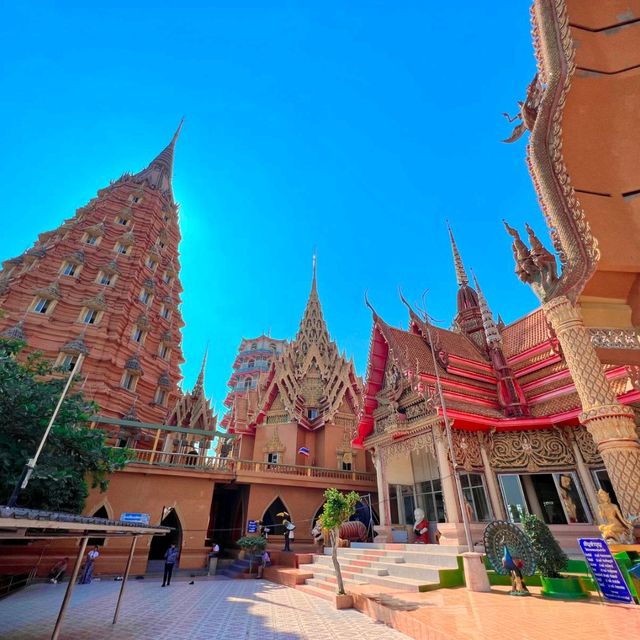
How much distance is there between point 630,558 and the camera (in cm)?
504

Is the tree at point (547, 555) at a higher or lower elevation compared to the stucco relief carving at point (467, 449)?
lower

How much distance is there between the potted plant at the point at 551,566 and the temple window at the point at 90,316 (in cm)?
2310

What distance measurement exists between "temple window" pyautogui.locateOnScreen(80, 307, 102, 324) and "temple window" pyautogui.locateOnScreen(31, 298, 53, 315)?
162 centimetres

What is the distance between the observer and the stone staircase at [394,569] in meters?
7.80

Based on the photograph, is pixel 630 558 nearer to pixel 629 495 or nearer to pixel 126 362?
pixel 629 495

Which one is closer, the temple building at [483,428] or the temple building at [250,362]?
the temple building at [483,428]

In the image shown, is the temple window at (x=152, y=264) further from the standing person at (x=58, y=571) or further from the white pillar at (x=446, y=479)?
the white pillar at (x=446, y=479)

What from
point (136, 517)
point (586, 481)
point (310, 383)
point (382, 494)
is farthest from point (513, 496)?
point (310, 383)

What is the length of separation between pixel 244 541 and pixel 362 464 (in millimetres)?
9189

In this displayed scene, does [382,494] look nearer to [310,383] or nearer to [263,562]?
[263,562]

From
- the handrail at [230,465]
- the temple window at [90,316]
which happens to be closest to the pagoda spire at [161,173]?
the temple window at [90,316]

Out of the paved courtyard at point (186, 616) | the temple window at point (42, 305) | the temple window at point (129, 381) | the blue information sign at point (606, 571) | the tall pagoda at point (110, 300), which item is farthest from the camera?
the temple window at point (129, 381)

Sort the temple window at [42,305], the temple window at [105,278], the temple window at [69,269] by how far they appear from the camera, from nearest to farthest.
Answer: the temple window at [42,305], the temple window at [69,269], the temple window at [105,278]

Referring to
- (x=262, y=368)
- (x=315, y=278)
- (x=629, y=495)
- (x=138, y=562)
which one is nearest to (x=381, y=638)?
Answer: (x=629, y=495)
